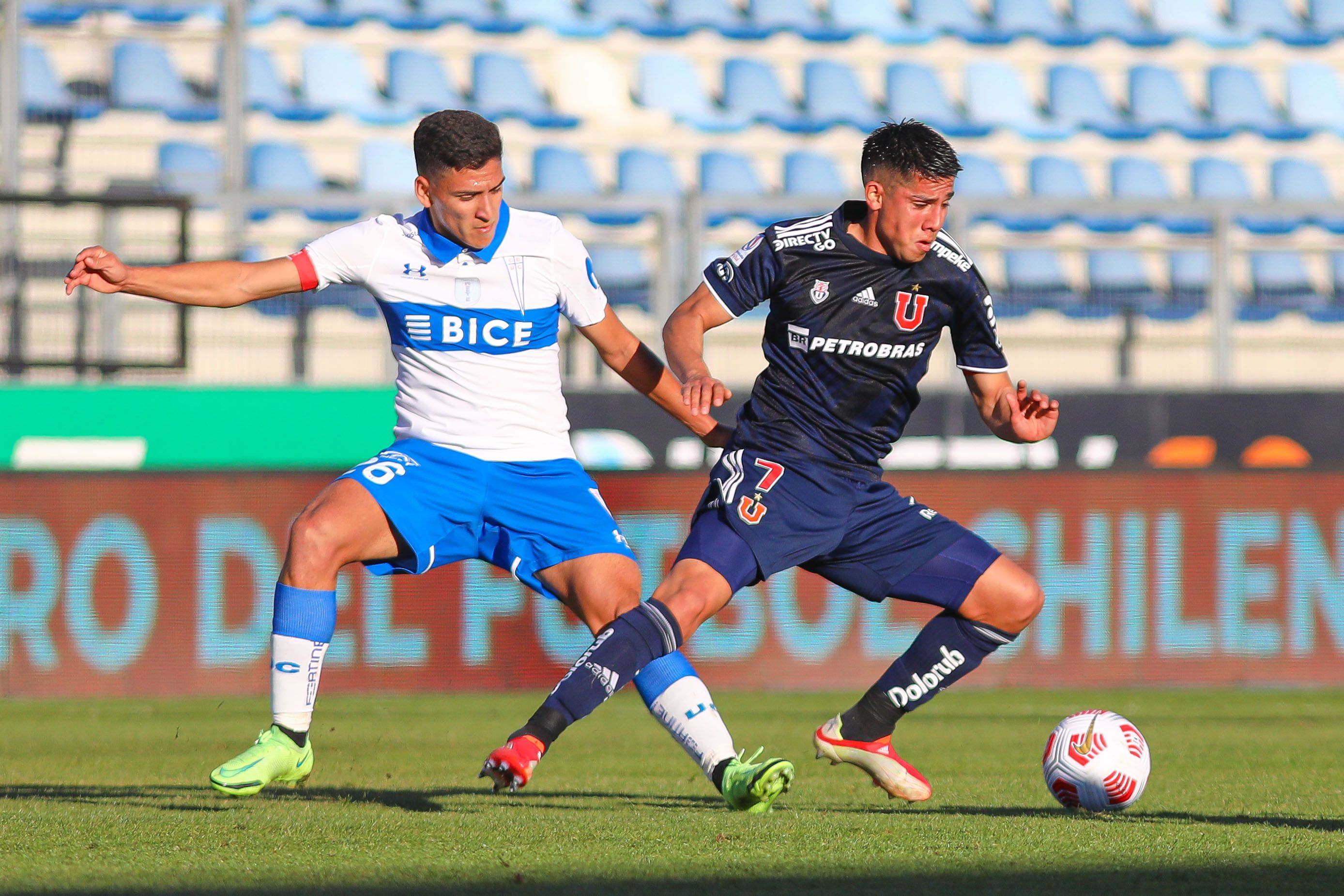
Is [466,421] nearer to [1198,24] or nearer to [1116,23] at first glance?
[1116,23]

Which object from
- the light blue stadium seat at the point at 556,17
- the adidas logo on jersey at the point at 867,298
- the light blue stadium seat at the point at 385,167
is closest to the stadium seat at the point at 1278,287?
the light blue stadium seat at the point at 385,167

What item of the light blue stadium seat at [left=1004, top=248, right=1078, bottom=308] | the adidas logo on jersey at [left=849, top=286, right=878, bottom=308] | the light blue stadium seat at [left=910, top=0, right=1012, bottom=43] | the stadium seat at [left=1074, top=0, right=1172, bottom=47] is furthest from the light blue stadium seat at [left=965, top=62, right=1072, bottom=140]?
the adidas logo on jersey at [left=849, top=286, right=878, bottom=308]

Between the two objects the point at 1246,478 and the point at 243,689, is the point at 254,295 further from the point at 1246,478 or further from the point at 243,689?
the point at 1246,478

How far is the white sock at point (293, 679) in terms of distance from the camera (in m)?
5.18

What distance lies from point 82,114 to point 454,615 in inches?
204

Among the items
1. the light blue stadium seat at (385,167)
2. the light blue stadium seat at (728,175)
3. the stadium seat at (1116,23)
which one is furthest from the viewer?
the stadium seat at (1116,23)

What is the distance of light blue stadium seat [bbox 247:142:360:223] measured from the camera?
14.3 metres

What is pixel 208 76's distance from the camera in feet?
46.8

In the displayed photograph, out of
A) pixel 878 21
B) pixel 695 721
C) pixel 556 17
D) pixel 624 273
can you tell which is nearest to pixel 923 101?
pixel 878 21

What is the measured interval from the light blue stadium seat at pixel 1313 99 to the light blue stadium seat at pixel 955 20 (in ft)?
9.64

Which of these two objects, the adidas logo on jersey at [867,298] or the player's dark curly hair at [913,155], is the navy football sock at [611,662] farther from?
the player's dark curly hair at [913,155]

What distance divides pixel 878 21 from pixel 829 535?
1299 cm

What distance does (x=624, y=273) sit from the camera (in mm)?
11648

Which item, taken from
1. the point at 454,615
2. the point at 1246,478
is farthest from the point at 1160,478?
the point at 454,615
